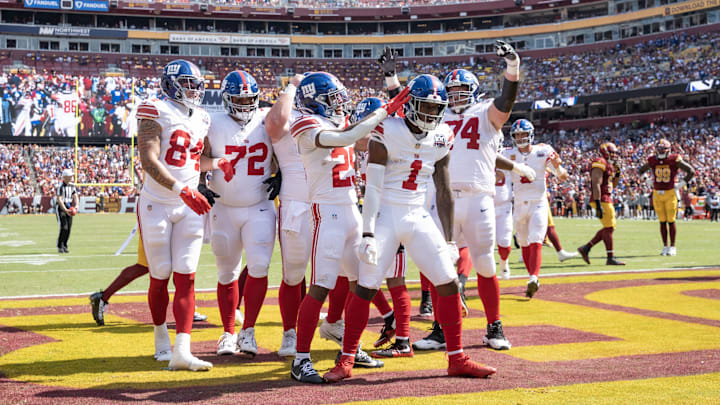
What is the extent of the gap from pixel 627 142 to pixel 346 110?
42.2 m

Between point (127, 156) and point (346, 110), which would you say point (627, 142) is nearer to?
point (127, 156)

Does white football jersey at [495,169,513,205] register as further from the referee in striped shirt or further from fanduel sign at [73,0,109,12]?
fanduel sign at [73,0,109,12]

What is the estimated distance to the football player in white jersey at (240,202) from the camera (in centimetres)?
566

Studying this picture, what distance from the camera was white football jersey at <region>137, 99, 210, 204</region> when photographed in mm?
5191

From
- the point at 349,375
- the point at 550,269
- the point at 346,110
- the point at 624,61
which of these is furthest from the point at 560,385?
the point at 624,61

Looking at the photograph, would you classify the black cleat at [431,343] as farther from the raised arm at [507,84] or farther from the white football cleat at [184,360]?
the raised arm at [507,84]

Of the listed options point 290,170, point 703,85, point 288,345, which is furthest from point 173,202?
point 703,85

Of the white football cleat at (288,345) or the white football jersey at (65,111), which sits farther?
the white football jersey at (65,111)

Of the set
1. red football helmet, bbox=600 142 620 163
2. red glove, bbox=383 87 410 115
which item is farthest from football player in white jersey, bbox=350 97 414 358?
red football helmet, bbox=600 142 620 163

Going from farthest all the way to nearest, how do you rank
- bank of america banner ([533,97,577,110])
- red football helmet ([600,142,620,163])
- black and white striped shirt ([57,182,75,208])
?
bank of america banner ([533,97,577,110]), black and white striped shirt ([57,182,75,208]), red football helmet ([600,142,620,163])

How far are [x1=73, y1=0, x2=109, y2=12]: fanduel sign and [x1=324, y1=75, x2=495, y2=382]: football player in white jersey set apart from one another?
56783mm

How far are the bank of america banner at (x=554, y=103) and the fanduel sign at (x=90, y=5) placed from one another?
34.6 metres

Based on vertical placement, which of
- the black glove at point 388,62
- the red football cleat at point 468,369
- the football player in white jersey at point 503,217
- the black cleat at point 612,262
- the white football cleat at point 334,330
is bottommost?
the black cleat at point 612,262

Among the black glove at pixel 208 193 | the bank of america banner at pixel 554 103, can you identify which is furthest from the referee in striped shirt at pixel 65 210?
the bank of america banner at pixel 554 103
